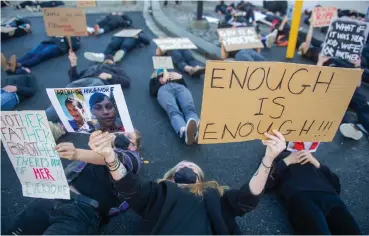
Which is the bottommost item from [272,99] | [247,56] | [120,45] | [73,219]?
[120,45]

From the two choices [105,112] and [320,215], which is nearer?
[105,112]

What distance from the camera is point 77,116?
179cm

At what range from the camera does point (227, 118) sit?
1.70m

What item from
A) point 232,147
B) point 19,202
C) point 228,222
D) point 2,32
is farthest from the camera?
point 2,32

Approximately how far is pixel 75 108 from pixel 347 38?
4260 millimetres

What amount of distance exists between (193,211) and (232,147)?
1.92 meters

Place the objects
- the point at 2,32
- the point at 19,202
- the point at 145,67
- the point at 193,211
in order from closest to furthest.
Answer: the point at 193,211, the point at 19,202, the point at 145,67, the point at 2,32

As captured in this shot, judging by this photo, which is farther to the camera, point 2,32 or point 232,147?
point 2,32

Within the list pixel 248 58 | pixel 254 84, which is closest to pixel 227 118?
pixel 254 84

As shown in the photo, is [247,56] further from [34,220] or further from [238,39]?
[34,220]

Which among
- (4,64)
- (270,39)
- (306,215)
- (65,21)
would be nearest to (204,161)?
A: (306,215)

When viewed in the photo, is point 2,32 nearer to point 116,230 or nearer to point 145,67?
point 145,67

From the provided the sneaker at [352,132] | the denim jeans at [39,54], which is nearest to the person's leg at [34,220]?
the sneaker at [352,132]

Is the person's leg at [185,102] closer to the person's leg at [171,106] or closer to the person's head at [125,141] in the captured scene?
the person's leg at [171,106]
